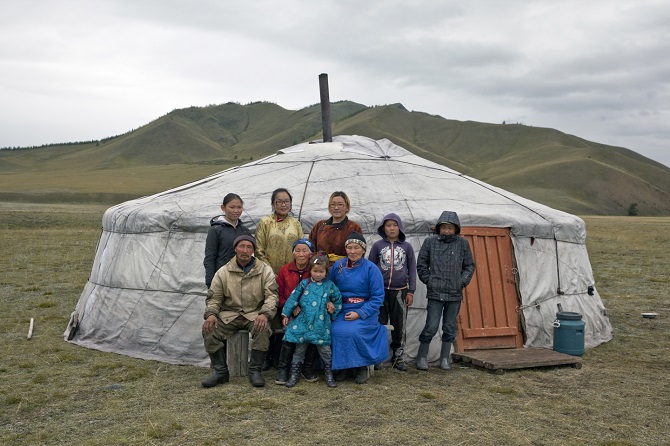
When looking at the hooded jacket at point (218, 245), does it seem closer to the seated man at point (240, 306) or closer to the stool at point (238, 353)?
the seated man at point (240, 306)

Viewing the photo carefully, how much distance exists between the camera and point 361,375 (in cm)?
586

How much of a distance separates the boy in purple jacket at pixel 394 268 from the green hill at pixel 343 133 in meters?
49.0

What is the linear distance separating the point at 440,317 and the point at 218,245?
2.23 m

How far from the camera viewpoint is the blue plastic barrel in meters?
6.91

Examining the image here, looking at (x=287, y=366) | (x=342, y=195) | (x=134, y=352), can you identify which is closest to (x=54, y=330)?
(x=134, y=352)

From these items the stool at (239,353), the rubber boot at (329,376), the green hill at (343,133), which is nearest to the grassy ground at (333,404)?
the rubber boot at (329,376)

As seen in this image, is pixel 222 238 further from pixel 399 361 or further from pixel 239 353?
pixel 399 361

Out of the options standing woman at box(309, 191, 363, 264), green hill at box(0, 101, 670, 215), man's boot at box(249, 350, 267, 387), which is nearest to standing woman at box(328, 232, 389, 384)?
standing woman at box(309, 191, 363, 264)

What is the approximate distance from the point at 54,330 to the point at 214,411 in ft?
13.8

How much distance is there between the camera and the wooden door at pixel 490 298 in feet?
22.8

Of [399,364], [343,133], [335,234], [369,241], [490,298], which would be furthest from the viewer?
[343,133]

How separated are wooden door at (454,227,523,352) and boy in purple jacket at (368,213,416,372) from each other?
3.48ft

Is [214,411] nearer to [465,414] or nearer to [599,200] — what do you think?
[465,414]

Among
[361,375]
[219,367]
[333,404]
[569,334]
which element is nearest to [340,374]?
[361,375]
